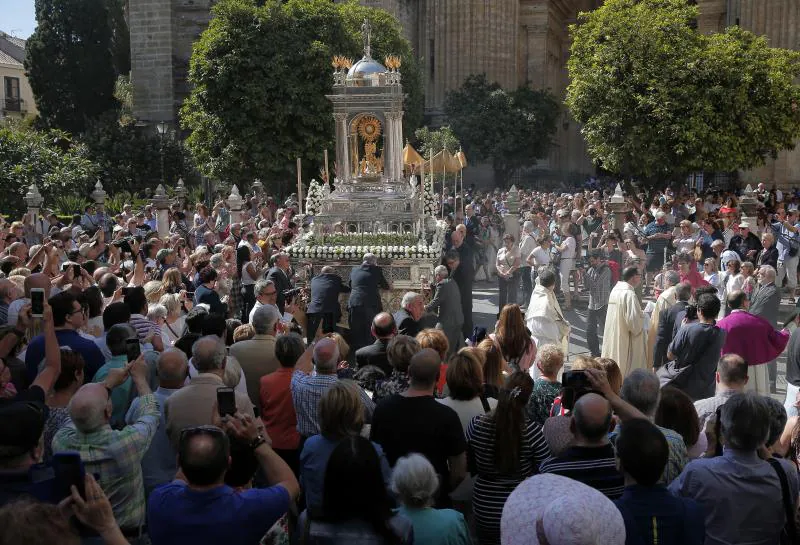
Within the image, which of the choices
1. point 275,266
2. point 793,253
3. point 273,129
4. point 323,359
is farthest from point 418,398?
point 273,129

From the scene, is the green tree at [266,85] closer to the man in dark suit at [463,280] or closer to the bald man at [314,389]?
the man in dark suit at [463,280]

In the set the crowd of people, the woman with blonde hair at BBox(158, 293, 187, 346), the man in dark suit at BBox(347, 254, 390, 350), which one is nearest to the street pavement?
the man in dark suit at BBox(347, 254, 390, 350)

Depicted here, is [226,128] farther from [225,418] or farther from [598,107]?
[225,418]

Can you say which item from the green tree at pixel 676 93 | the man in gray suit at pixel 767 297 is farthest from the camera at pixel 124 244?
the green tree at pixel 676 93

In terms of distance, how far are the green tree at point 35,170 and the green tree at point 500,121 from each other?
1530 centimetres

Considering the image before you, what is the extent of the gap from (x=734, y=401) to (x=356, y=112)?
1346 centimetres

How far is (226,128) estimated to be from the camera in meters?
29.9

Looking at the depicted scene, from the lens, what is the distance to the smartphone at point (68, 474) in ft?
11.3

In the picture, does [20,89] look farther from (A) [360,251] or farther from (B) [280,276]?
(B) [280,276]

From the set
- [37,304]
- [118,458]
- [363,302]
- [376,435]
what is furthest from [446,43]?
[118,458]

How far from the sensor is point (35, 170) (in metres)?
26.9

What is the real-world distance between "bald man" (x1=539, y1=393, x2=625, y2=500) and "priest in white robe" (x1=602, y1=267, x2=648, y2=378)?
207 inches

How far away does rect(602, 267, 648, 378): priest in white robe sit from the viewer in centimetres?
957

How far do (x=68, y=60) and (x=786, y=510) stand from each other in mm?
41994
